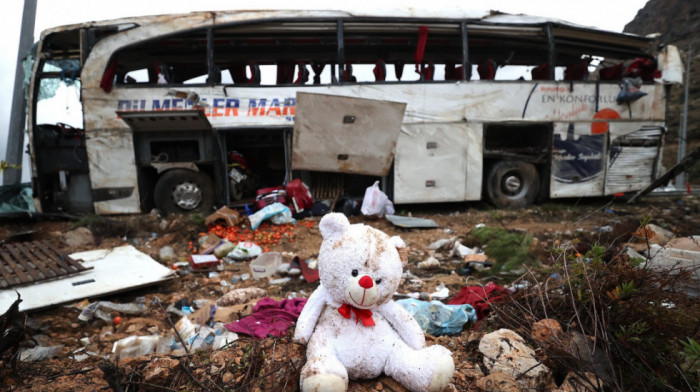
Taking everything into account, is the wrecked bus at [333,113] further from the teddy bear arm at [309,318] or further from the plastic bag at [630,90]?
the teddy bear arm at [309,318]

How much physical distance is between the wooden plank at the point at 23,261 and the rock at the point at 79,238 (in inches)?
40.3

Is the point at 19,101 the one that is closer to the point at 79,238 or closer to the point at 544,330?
the point at 79,238

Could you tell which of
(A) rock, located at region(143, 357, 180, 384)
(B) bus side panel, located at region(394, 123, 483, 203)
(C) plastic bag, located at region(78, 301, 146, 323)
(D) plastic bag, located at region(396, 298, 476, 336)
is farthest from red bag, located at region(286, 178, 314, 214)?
(A) rock, located at region(143, 357, 180, 384)

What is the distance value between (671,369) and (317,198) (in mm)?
6103

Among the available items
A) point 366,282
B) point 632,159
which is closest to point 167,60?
point 366,282

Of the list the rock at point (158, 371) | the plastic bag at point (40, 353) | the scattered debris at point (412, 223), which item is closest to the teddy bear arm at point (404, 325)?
the rock at point (158, 371)

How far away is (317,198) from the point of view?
7250 millimetres

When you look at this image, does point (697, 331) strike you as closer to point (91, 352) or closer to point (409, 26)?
point (91, 352)

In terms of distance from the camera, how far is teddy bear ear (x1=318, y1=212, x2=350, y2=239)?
5.30ft

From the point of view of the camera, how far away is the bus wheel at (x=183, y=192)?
6.56 metres

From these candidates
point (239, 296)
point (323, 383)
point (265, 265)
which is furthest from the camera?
point (265, 265)

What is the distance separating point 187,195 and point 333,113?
306 cm

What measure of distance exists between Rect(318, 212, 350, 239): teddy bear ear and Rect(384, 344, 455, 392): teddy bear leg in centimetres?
60

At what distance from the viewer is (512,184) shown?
7.46 meters
